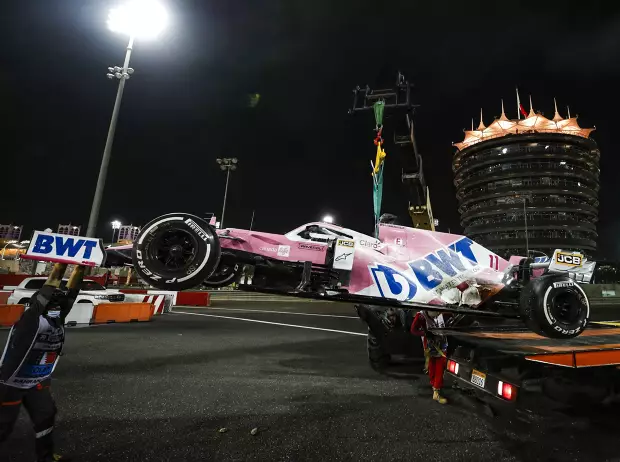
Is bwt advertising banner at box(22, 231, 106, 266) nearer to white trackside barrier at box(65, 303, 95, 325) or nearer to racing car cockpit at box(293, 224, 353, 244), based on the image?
racing car cockpit at box(293, 224, 353, 244)

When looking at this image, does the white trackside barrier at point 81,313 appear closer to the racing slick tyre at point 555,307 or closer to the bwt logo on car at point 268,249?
the bwt logo on car at point 268,249

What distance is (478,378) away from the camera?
11.7ft

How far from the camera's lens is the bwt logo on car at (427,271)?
4273mm

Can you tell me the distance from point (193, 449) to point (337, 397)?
201 cm

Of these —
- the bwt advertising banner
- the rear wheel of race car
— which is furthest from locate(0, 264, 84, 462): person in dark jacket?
the rear wheel of race car

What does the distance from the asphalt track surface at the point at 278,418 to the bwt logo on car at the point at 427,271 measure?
4.62ft

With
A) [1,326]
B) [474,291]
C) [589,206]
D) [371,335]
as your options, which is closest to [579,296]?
[474,291]

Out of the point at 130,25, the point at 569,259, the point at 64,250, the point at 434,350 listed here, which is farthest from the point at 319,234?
the point at 130,25

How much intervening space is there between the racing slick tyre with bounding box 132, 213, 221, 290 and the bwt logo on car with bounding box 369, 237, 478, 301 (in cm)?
212

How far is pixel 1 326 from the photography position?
29.4 ft

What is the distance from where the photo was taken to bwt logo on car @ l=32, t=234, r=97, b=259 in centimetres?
294

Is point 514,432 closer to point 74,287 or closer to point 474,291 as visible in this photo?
point 474,291

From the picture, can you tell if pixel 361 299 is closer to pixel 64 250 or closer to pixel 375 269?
pixel 375 269

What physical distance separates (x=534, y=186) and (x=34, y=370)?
77729mm
